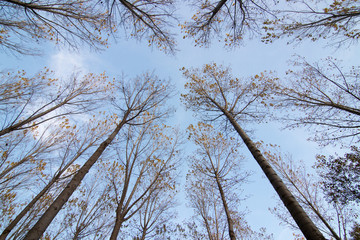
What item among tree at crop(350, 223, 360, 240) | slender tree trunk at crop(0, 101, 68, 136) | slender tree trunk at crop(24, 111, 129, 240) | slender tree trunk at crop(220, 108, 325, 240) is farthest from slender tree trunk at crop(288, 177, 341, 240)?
slender tree trunk at crop(0, 101, 68, 136)

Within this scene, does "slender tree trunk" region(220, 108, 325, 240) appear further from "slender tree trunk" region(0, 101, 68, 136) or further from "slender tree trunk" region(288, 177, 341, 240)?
"slender tree trunk" region(288, 177, 341, 240)

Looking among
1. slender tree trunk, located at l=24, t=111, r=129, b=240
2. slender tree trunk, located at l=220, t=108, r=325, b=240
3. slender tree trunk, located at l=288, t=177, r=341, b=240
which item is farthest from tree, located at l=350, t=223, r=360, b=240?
slender tree trunk, located at l=24, t=111, r=129, b=240

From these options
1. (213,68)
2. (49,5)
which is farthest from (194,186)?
(49,5)

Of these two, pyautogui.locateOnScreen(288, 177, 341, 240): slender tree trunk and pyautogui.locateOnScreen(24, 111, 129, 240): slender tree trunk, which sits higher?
pyautogui.locateOnScreen(288, 177, 341, 240): slender tree trunk

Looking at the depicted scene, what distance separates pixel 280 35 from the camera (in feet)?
18.3

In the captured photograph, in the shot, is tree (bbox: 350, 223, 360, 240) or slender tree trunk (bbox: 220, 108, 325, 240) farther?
tree (bbox: 350, 223, 360, 240)

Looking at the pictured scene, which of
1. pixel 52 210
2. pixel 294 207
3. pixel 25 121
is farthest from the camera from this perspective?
pixel 25 121

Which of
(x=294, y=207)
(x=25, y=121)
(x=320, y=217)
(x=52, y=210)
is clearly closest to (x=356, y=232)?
(x=320, y=217)

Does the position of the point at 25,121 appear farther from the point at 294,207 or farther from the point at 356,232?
the point at 356,232

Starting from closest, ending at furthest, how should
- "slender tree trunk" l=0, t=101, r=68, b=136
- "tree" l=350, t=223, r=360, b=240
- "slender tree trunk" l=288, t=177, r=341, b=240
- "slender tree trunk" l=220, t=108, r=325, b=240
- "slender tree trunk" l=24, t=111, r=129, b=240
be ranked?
"slender tree trunk" l=220, t=108, r=325, b=240
"slender tree trunk" l=24, t=111, r=129, b=240
"slender tree trunk" l=0, t=101, r=68, b=136
"slender tree trunk" l=288, t=177, r=341, b=240
"tree" l=350, t=223, r=360, b=240

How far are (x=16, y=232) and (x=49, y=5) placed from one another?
30.1ft

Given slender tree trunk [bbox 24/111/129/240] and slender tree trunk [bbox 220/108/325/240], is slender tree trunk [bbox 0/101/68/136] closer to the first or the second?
slender tree trunk [bbox 24/111/129/240]

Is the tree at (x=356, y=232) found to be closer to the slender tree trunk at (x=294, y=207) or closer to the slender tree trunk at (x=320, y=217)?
the slender tree trunk at (x=320, y=217)

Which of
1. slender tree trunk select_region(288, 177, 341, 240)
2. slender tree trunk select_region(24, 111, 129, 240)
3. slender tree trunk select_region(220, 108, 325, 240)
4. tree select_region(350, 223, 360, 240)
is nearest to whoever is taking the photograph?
slender tree trunk select_region(220, 108, 325, 240)
